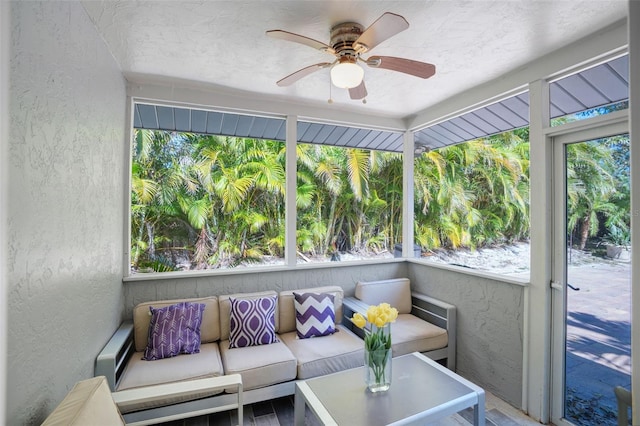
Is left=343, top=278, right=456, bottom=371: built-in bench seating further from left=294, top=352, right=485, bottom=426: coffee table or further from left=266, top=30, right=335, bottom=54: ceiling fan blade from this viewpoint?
left=266, top=30, right=335, bottom=54: ceiling fan blade

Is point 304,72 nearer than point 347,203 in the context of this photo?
Yes

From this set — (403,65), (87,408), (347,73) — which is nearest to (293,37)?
(347,73)

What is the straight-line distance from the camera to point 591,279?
2045 mm

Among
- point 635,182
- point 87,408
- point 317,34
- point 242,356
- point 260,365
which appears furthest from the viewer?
point 242,356

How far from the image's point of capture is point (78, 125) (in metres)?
1.65

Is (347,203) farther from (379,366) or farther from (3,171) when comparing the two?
(3,171)

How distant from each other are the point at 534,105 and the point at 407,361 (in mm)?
2137

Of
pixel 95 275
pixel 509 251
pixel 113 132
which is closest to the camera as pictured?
pixel 95 275

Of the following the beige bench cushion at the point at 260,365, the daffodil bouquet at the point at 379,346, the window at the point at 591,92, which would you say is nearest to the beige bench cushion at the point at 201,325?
the beige bench cushion at the point at 260,365

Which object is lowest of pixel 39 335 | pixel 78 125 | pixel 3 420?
pixel 3 420

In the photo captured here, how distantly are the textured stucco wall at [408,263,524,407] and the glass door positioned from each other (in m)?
0.26

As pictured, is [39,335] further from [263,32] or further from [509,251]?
[509,251]

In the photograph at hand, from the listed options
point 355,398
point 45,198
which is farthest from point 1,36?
point 355,398

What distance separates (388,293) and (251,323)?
4.91 feet
